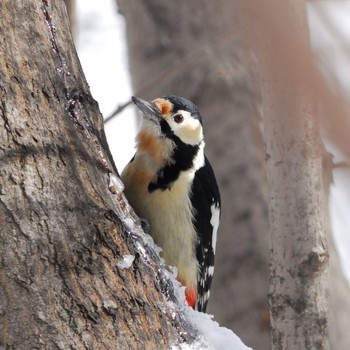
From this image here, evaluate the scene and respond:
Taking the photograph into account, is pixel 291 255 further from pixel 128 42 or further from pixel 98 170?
pixel 128 42

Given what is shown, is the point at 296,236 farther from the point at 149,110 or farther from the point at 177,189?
the point at 149,110

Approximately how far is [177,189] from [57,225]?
1227 millimetres

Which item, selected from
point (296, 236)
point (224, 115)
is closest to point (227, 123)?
point (224, 115)

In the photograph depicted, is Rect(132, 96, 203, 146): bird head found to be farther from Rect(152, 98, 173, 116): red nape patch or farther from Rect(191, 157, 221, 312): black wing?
Rect(191, 157, 221, 312): black wing

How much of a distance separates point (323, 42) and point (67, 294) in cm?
105

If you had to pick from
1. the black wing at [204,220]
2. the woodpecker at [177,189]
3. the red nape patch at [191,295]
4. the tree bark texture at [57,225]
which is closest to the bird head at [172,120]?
the woodpecker at [177,189]

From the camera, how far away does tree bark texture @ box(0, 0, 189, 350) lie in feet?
5.47

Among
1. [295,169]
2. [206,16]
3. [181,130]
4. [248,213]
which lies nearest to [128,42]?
[206,16]

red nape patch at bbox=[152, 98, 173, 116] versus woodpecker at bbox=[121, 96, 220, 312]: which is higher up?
red nape patch at bbox=[152, 98, 173, 116]

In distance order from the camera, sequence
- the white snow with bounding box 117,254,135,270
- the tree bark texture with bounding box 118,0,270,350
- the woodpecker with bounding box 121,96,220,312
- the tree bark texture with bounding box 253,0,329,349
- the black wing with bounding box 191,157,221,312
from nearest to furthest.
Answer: the white snow with bounding box 117,254,135,270 < the tree bark texture with bounding box 253,0,329,349 < the woodpecker with bounding box 121,96,220,312 < the black wing with bounding box 191,157,221,312 < the tree bark texture with bounding box 118,0,270,350

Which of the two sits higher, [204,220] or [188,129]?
[188,129]

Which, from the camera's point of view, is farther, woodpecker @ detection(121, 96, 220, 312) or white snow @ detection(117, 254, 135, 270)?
woodpecker @ detection(121, 96, 220, 312)

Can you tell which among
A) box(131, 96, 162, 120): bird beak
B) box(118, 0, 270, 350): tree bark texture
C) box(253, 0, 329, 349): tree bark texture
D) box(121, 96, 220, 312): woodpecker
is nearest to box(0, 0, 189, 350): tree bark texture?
box(253, 0, 329, 349): tree bark texture

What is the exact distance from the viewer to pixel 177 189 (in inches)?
116
